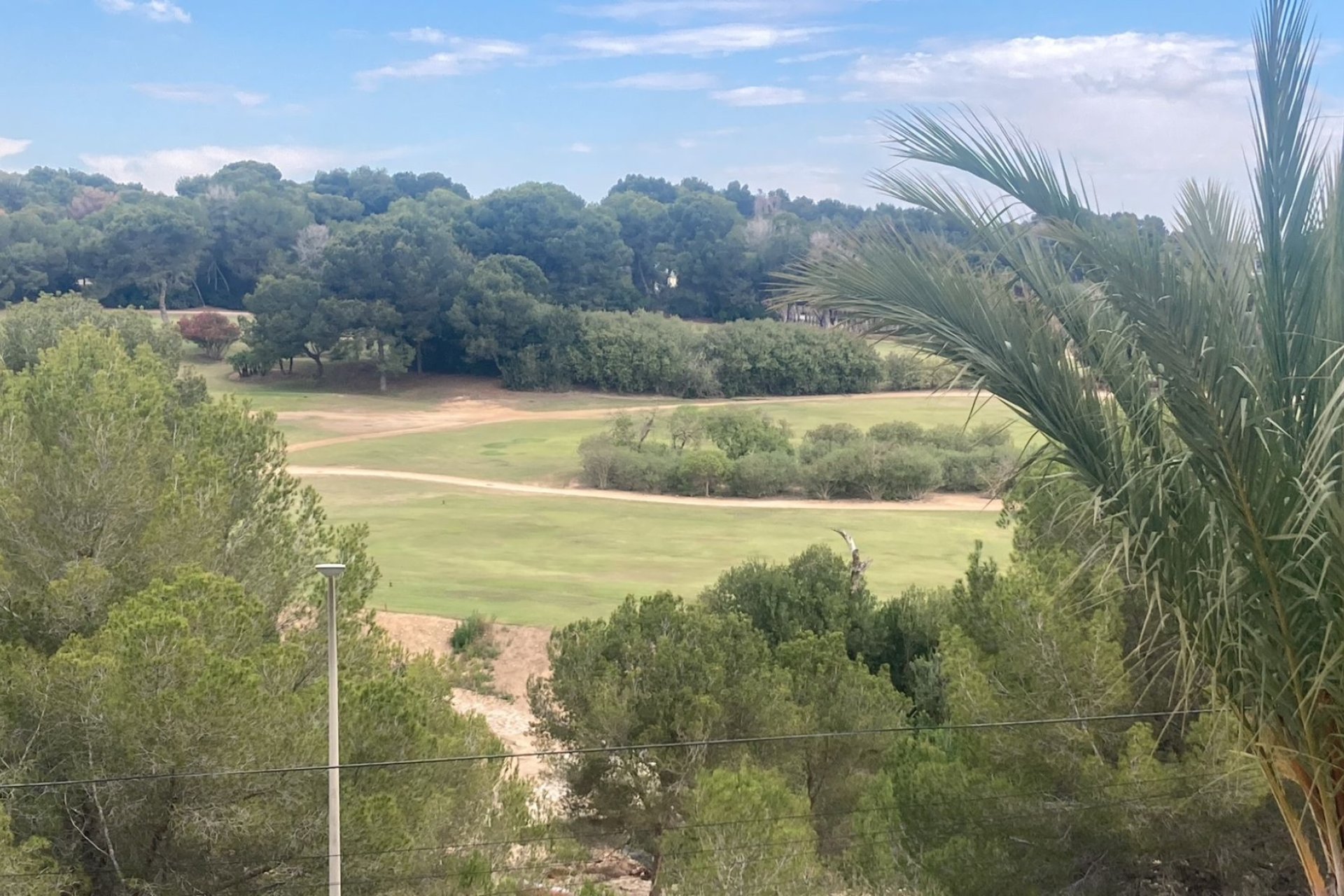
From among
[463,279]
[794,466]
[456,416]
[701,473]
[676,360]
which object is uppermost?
[463,279]

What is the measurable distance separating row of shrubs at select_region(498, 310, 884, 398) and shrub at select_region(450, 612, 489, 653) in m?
30.8

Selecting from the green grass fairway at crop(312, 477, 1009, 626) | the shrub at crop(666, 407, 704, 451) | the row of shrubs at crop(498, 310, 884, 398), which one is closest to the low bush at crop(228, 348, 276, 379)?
the row of shrubs at crop(498, 310, 884, 398)

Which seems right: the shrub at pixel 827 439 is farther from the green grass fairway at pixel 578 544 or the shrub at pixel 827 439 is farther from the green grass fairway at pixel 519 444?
the green grass fairway at pixel 578 544

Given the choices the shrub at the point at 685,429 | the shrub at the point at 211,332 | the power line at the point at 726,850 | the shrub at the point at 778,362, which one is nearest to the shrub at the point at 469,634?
the power line at the point at 726,850

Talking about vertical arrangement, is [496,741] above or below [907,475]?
above

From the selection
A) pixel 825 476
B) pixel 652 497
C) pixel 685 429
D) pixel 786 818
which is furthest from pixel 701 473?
pixel 786 818

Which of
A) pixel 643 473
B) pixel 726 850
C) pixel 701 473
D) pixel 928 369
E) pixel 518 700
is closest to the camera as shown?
pixel 928 369

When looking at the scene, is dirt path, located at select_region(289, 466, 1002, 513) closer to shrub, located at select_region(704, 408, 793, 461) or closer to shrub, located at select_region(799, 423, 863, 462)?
shrub, located at select_region(799, 423, 863, 462)

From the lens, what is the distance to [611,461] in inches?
1297

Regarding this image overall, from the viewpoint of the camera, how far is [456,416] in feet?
143

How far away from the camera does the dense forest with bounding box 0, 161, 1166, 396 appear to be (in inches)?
1825

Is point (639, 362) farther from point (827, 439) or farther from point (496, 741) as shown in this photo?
point (496, 741)

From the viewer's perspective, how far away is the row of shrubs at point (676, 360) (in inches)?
1898

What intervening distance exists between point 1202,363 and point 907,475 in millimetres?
29095
